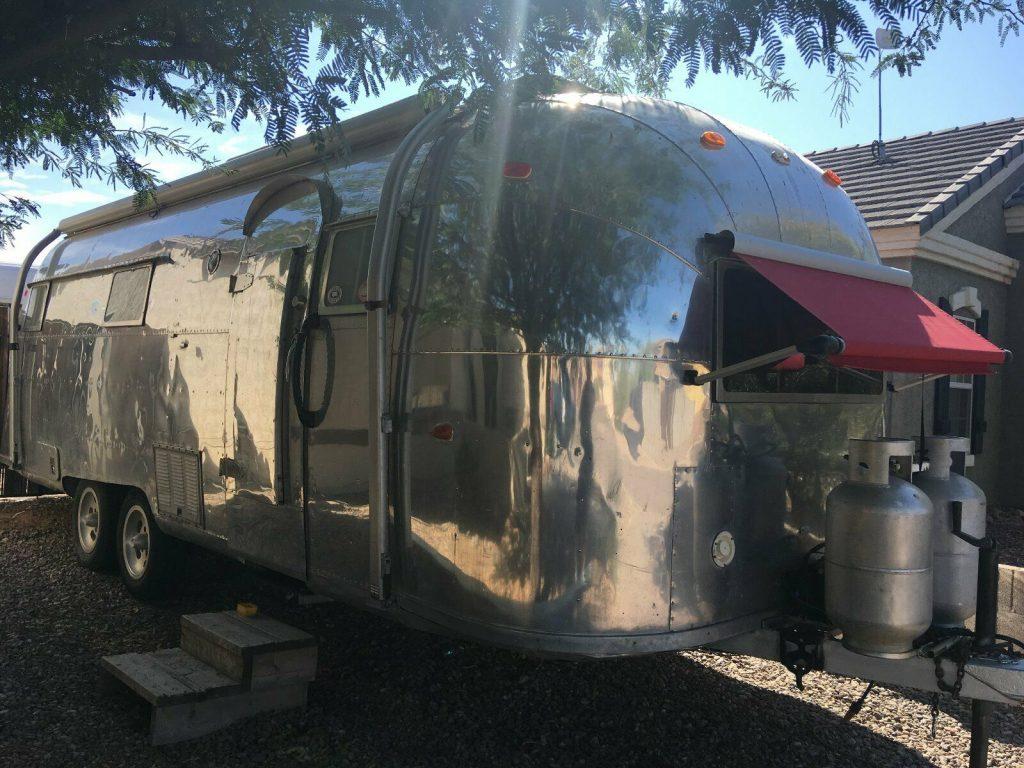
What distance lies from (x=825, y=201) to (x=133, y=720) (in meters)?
4.26

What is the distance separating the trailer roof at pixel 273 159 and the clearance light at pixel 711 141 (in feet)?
4.20

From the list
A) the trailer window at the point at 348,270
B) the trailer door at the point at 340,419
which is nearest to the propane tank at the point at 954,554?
the trailer door at the point at 340,419

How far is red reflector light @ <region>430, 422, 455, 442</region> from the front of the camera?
11.9 ft

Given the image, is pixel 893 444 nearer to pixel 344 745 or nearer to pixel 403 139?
pixel 403 139

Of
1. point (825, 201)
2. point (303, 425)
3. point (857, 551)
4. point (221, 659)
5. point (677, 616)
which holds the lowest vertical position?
point (221, 659)

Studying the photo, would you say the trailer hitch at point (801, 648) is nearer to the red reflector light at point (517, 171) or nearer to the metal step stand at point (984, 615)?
the metal step stand at point (984, 615)

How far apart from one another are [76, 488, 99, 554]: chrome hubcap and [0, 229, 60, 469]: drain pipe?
153 cm


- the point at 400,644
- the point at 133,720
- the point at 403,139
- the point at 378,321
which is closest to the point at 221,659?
the point at 133,720

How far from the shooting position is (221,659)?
14.6 ft

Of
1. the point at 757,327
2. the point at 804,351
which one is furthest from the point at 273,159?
the point at 804,351

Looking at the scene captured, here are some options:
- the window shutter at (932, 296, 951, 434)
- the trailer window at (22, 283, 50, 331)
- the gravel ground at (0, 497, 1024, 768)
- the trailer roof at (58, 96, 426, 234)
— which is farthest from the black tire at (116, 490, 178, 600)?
the window shutter at (932, 296, 951, 434)

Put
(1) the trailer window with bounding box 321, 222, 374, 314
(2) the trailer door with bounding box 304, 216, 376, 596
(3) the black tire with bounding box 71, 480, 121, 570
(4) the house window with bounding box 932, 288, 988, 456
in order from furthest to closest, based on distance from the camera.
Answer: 1. (4) the house window with bounding box 932, 288, 988, 456
2. (3) the black tire with bounding box 71, 480, 121, 570
3. (1) the trailer window with bounding box 321, 222, 374, 314
4. (2) the trailer door with bounding box 304, 216, 376, 596

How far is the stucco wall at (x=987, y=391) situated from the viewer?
8461mm

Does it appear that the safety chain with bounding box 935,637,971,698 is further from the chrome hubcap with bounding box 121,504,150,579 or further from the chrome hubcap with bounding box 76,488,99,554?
the chrome hubcap with bounding box 76,488,99,554
